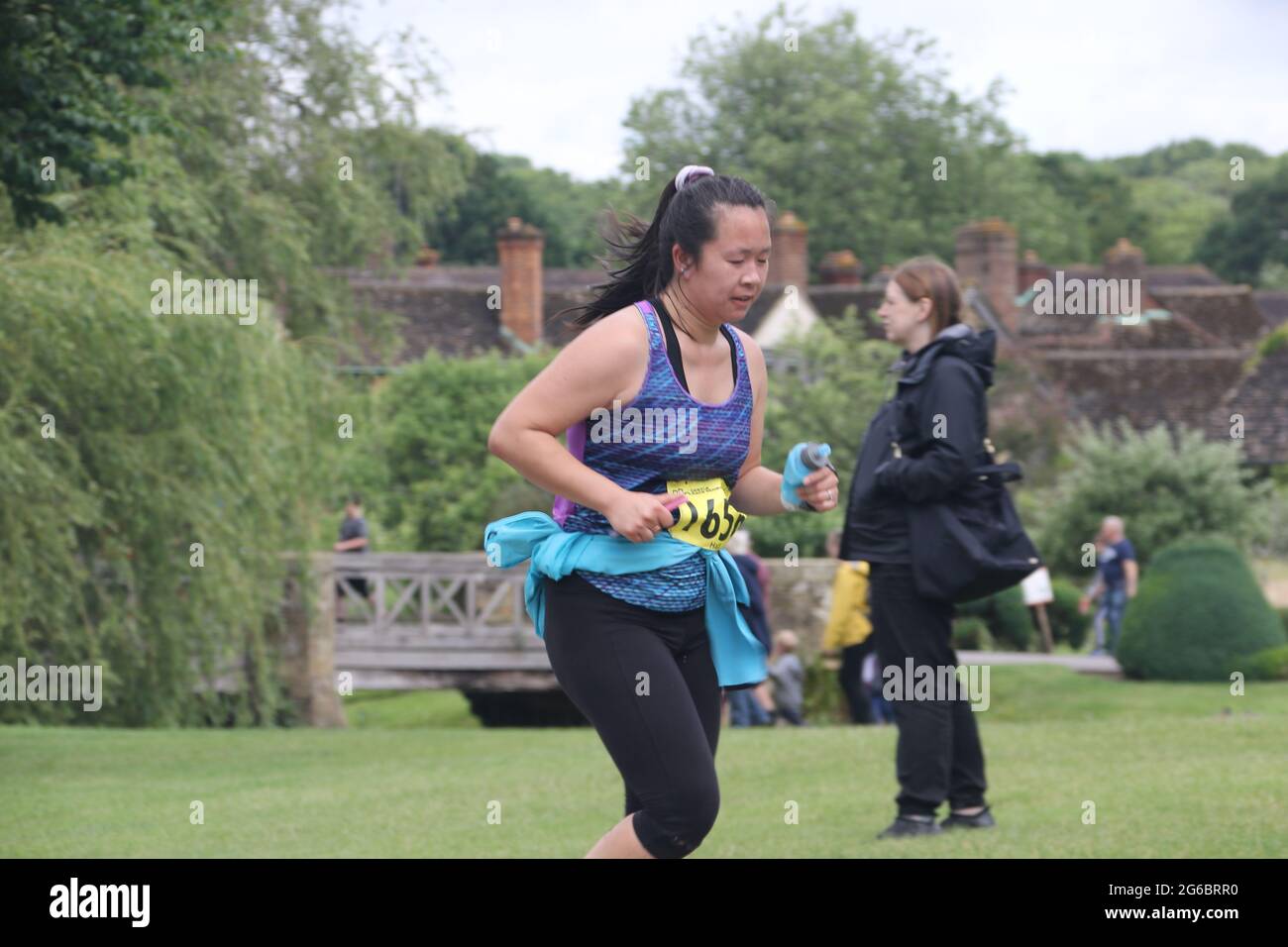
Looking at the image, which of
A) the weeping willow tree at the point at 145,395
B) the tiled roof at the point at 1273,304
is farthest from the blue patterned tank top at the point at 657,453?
the tiled roof at the point at 1273,304

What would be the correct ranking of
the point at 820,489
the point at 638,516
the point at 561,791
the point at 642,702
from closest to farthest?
the point at 638,516
the point at 642,702
the point at 820,489
the point at 561,791

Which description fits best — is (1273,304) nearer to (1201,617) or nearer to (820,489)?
(1201,617)

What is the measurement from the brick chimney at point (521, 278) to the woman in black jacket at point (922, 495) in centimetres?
4063

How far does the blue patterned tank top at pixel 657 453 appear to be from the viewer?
4.96 m

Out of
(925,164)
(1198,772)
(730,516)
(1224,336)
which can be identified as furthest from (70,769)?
(1224,336)

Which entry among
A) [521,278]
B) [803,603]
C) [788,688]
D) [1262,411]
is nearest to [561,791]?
[788,688]

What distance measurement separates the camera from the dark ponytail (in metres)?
4.99

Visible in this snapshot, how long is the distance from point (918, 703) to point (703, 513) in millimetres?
3182

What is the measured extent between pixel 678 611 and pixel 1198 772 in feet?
20.7

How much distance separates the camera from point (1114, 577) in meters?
24.4

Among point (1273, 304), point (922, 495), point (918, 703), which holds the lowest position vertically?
point (918, 703)

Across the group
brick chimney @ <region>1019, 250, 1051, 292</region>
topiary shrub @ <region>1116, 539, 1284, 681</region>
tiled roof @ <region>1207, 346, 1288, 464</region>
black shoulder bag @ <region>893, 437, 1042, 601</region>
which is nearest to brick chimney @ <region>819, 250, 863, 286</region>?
brick chimney @ <region>1019, 250, 1051, 292</region>

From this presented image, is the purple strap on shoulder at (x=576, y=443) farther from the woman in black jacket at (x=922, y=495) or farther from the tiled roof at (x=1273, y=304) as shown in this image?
the tiled roof at (x=1273, y=304)

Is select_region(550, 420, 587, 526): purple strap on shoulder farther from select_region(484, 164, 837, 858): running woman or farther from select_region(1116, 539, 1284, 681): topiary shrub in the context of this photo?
select_region(1116, 539, 1284, 681): topiary shrub
